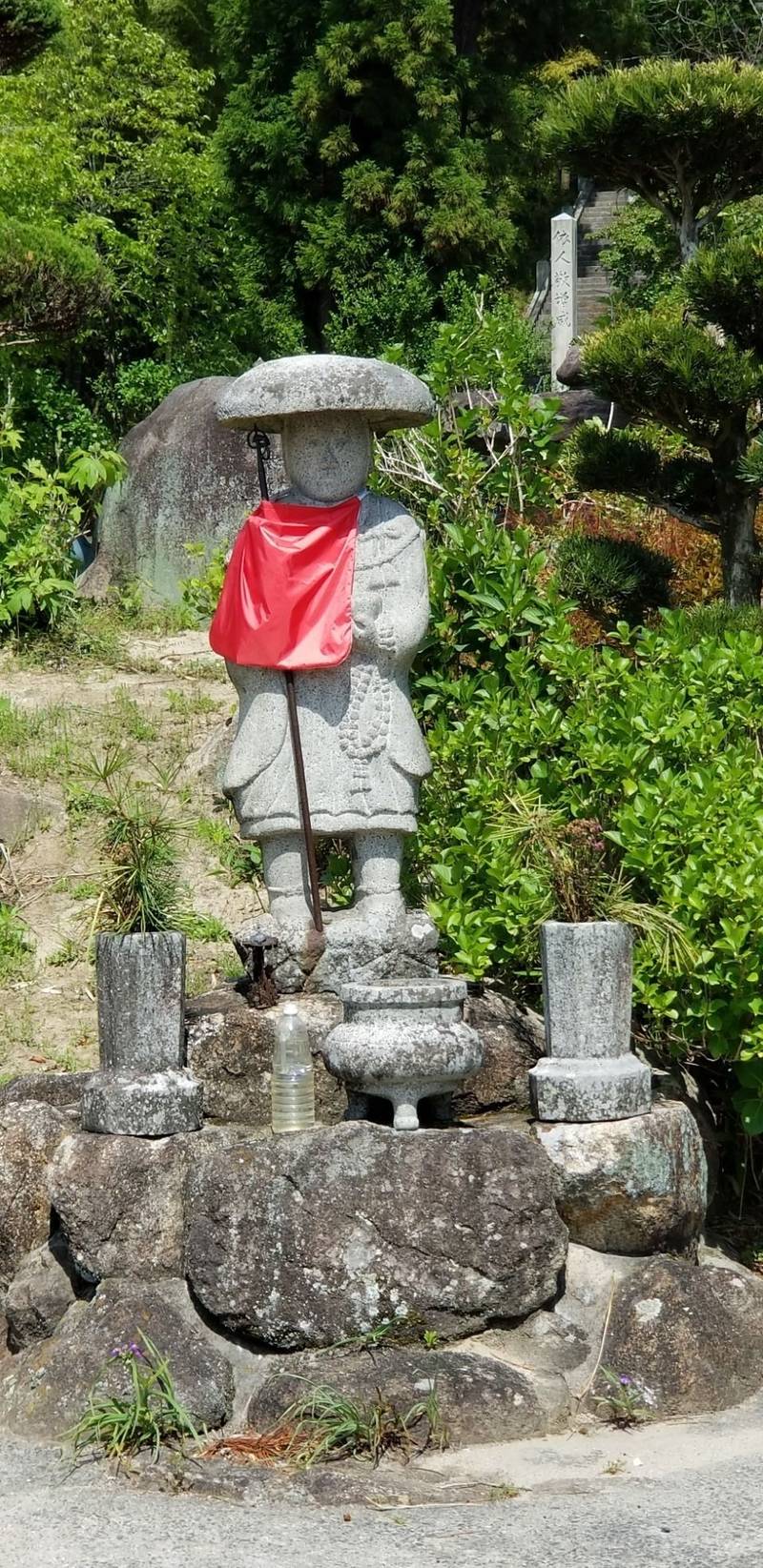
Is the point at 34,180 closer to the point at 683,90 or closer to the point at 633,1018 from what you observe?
the point at 683,90

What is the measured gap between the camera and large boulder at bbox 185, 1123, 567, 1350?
4312 mm

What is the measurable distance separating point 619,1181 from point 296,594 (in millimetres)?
2021

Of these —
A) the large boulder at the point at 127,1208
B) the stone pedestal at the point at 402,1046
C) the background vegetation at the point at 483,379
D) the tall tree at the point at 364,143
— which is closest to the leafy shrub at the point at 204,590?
the background vegetation at the point at 483,379

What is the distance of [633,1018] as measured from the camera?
576 centimetres

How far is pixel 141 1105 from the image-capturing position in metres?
4.74

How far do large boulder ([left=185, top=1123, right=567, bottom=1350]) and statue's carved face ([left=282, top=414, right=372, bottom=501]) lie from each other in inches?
84.3

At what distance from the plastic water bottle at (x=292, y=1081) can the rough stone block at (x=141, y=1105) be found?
0.23 metres

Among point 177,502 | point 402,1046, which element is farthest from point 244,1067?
point 177,502

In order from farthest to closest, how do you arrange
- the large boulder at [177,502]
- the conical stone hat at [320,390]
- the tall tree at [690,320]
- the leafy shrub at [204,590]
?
the large boulder at [177,502] → the leafy shrub at [204,590] → the tall tree at [690,320] → the conical stone hat at [320,390]

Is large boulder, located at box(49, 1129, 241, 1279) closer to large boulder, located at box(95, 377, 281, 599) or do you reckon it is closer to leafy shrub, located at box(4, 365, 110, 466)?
large boulder, located at box(95, 377, 281, 599)

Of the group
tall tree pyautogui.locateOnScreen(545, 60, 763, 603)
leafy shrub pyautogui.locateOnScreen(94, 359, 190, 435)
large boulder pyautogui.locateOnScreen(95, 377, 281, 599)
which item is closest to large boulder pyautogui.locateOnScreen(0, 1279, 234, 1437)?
tall tree pyautogui.locateOnScreen(545, 60, 763, 603)

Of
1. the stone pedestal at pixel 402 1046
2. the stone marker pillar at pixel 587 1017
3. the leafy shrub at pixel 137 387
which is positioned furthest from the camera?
the leafy shrub at pixel 137 387

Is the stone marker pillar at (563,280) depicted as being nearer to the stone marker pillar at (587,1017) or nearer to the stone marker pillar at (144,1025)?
the stone marker pillar at (587,1017)

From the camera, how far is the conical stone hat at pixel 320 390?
17.4 ft
